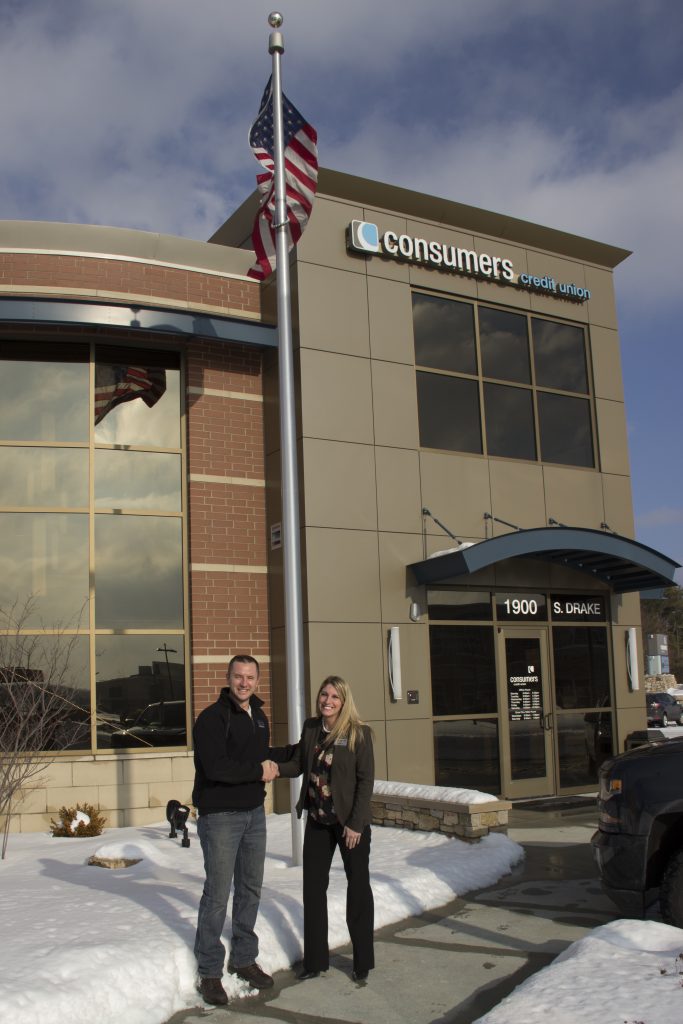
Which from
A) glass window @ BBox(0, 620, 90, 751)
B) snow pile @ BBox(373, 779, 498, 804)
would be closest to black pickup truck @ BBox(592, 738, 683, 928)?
snow pile @ BBox(373, 779, 498, 804)

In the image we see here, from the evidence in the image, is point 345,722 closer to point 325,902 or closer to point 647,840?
point 325,902

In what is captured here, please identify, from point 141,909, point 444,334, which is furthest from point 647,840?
point 444,334

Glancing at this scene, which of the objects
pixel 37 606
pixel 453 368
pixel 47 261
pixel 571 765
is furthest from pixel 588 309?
pixel 37 606

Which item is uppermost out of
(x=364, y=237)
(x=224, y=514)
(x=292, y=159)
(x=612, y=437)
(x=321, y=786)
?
(x=364, y=237)

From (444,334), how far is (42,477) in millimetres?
5952

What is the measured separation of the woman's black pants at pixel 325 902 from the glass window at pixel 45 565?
685 cm

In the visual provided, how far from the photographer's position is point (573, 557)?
47.3 ft

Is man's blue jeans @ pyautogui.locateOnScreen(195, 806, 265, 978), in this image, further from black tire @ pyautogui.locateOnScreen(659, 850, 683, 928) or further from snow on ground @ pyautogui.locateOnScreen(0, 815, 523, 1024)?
black tire @ pyautogui.locateOnScreen(659, 850, 683, 928)

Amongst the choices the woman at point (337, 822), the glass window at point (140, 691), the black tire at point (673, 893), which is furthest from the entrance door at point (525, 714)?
the woman at point (337, 822)

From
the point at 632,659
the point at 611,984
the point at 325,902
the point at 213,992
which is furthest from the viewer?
the point at 632,659

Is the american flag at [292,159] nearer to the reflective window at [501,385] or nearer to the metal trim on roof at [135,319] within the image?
the metal trim on roof at [135,319]

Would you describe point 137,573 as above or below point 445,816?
above

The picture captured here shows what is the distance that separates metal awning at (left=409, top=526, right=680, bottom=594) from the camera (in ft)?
41.1

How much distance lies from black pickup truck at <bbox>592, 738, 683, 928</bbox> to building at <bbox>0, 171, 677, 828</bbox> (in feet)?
19.5
